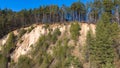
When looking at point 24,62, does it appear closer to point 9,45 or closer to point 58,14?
point 9,45

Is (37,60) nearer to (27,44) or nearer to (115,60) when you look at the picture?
(27,44)

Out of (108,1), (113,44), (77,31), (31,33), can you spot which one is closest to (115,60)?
(113,44)

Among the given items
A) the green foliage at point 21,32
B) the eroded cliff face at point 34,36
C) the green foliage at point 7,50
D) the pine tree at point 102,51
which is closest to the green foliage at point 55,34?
the eroded cliff face at point 34,36

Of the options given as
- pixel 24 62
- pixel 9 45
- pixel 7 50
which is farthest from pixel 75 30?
pixel 7 50

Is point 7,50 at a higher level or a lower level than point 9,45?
lower

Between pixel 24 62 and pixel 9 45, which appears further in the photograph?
pixel 9 45
